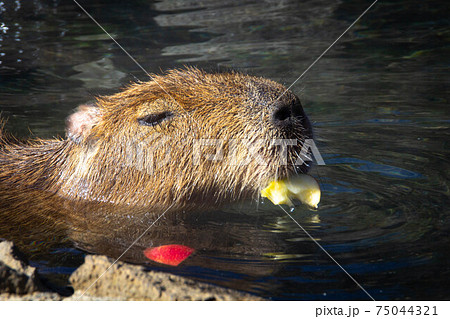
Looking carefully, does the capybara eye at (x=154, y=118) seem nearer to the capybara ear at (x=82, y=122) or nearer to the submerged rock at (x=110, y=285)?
the capybara ear at (x=82, y=122)

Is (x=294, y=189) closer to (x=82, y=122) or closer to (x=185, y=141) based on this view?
(x=185, y=141)

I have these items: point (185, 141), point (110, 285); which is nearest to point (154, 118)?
point (185, 141)

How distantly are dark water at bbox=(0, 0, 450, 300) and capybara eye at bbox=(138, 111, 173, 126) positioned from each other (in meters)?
0.69

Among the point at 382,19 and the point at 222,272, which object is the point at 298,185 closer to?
the point at 222,272

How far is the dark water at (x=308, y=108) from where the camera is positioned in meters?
3.00

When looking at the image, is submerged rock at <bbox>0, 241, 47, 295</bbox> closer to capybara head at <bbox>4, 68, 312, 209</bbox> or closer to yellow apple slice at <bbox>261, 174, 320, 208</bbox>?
capybara head at <bbox>4, 68, 312, 209</bbox>

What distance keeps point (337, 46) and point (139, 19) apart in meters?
3.45

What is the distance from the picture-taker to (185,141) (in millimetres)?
3693

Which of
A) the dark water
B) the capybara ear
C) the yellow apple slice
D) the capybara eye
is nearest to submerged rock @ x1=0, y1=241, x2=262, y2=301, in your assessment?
the dark water

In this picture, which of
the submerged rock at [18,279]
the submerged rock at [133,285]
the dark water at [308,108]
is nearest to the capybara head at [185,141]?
the dark water at [308,108]

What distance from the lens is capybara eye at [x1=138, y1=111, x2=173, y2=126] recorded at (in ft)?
12.3

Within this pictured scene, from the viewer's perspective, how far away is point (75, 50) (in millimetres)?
8438

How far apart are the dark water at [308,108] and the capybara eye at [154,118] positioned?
2.25 feet
